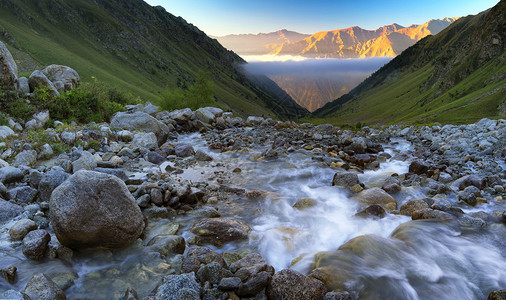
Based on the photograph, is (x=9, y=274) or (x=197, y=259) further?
(x=197, y=259)

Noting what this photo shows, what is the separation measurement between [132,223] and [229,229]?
10.4 ft

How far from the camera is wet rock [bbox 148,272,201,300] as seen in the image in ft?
18.3

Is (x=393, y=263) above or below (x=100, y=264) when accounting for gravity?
above

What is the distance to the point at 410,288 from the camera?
290 inches

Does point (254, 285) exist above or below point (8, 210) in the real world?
above

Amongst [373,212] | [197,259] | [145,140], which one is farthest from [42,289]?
[145,140]

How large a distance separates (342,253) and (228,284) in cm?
405

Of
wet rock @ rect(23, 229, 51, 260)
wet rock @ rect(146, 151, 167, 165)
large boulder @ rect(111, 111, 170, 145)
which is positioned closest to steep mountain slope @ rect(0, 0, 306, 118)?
large boulder @ rect(111, 111, 170, 145)

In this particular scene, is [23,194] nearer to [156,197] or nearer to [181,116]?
[156,197]

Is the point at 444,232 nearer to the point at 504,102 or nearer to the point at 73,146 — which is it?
the point at 73,146

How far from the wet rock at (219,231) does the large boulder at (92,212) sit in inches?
86.1

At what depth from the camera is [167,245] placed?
8039mm

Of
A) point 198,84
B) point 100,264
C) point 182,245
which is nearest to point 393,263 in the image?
point 182,245

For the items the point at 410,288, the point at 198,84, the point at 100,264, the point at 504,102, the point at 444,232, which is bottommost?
the point at 100,264
